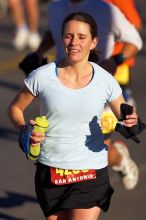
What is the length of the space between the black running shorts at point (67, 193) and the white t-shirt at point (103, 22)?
1679 millimetres

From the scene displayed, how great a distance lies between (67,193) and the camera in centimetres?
494

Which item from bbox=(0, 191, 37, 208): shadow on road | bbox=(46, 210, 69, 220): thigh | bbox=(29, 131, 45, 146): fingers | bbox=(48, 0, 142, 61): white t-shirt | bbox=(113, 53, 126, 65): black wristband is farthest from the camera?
bbox=(0, 191, 37, 208): shadow on road

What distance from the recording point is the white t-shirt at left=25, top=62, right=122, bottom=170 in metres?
4.72

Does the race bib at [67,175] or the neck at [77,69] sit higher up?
the neck at [77,69]

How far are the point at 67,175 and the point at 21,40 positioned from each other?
28.7 ft

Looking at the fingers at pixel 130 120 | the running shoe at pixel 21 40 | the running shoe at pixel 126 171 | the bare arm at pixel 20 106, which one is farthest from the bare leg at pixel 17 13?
the fingers at pixel 130 120

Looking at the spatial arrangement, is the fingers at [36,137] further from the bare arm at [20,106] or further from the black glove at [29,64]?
the black glove at [29,64]

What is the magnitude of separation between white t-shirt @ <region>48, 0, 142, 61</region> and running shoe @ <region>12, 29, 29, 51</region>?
683cm

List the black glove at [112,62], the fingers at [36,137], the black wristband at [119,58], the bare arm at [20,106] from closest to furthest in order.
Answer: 1. the fingers at [36,137]
2. the bare arm at [20,106]
3. the black glove at [112,62]
4. the black wristband at [119,58]

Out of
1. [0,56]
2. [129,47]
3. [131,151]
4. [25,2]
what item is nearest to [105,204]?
[129,47]

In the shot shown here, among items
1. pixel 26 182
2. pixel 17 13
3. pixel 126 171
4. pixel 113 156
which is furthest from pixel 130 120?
pixel 17 13

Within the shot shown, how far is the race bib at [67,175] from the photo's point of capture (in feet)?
15.9

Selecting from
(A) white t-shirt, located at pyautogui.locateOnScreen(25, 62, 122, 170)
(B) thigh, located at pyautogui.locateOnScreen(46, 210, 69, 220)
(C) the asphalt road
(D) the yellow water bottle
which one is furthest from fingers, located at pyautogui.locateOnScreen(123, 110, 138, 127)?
(C) the asphalt road

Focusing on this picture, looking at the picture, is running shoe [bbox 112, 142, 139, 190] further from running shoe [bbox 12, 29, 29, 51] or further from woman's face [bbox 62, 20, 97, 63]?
running shoe [bbox 12, 29, 29, 51]
